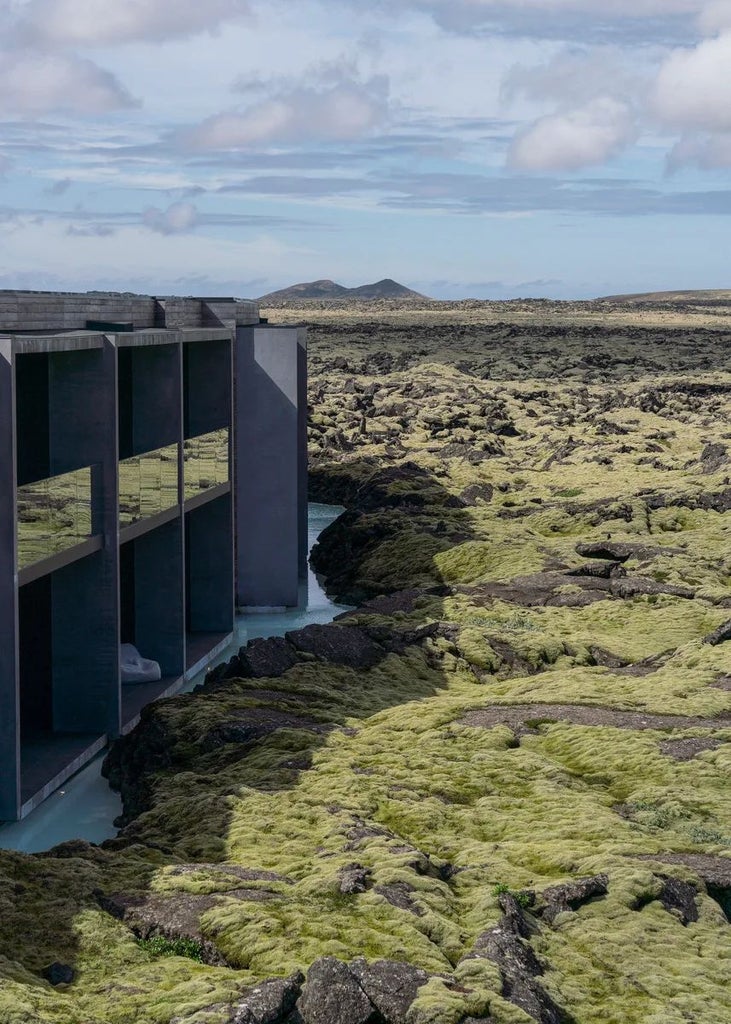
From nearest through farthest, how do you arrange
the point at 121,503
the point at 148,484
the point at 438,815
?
Result: the point at 438,815
the point at 121,503
the point at 148,484

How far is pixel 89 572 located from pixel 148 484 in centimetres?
272

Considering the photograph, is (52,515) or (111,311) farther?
(111,311)

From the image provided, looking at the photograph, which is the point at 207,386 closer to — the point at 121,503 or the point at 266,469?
the point at 266,469

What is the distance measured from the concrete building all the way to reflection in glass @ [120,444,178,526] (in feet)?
0.13

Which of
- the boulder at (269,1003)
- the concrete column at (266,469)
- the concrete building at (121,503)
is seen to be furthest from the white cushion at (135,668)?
the boulder at (269,1003)

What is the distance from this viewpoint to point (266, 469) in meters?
33.6

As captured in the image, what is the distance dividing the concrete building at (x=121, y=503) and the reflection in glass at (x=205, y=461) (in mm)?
64

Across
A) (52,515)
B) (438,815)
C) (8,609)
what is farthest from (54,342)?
(438,815)

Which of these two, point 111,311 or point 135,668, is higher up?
point 111,311

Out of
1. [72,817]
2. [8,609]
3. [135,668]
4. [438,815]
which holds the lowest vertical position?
[72,817]

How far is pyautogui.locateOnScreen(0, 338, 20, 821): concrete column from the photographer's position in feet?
60.0

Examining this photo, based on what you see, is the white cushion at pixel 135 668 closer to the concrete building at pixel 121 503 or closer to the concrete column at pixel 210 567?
the concrete building at pixel 121 503

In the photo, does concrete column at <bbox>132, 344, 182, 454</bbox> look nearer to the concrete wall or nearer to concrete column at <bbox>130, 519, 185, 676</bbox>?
the concrete wall

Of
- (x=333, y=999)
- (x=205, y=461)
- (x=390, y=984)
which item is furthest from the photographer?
(x=205, y=461)
